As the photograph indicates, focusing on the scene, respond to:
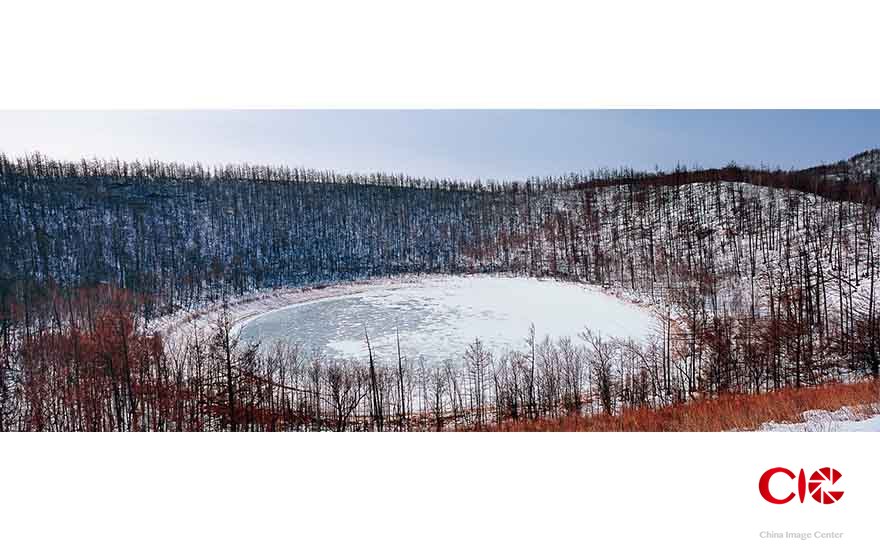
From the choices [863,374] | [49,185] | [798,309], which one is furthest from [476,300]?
[49,185]

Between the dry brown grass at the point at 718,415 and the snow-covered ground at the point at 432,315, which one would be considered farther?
the snow-covered ground at the point at 432,315

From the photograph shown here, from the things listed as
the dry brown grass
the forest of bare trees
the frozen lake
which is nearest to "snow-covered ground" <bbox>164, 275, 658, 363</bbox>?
the frozen lake
